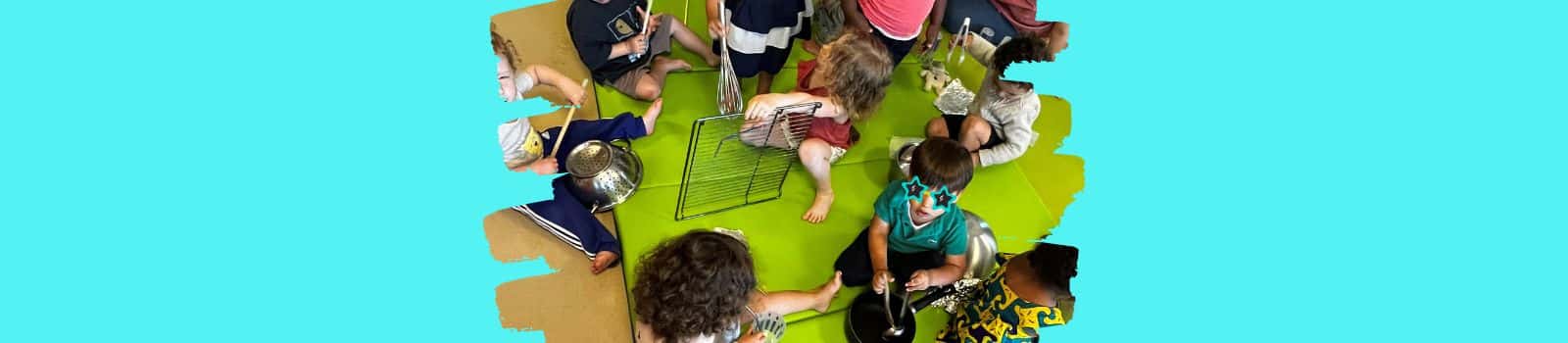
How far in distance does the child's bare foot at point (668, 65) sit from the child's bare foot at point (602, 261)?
2.99ft

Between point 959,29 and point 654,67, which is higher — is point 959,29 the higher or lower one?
the higher one

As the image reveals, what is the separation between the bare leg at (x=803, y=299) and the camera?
8.45ft

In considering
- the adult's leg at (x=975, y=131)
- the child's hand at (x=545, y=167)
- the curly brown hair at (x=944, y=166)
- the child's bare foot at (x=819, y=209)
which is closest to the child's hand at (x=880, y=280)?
the curly brown hair at (x=944, y=166)

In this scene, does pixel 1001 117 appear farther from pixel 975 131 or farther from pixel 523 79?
pixel 523 79

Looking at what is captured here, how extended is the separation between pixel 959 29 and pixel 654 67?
145cm

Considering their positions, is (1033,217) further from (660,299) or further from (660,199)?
(660,299)

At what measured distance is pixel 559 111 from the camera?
316cm

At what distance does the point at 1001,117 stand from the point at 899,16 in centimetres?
55

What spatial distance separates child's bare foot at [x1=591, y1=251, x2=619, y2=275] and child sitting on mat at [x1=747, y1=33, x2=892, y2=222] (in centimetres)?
69

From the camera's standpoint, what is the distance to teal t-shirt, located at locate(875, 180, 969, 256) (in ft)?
7.95

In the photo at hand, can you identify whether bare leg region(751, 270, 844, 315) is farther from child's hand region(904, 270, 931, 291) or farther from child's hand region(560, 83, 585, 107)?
child's hand region(560, 83, 585, 107)

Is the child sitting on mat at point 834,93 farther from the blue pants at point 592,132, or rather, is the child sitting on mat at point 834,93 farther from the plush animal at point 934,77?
the plush animal at point 934,77

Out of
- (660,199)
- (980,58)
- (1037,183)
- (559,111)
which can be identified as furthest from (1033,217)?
(559,111)

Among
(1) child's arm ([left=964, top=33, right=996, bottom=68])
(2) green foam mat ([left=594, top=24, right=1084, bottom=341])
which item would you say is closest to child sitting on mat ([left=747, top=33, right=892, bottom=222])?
(2) green foam mat ([left=594, top=24, right=1084, bottom=341])
